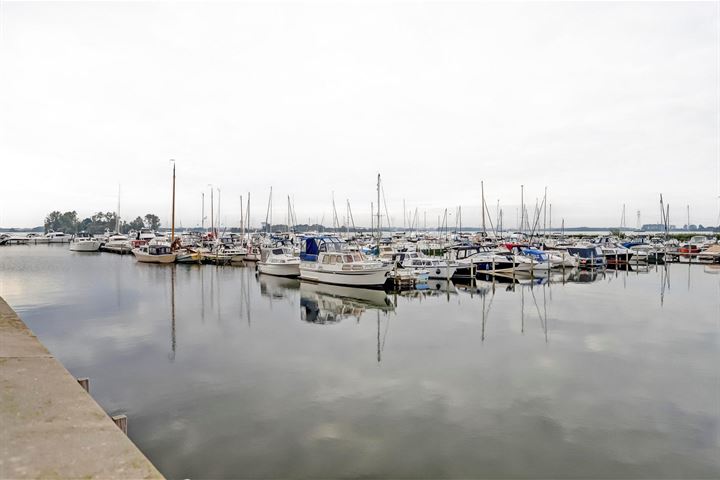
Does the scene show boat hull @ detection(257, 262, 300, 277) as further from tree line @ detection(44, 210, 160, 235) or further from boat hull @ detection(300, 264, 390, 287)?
tree line @ detection(44, 210, 160, 235)

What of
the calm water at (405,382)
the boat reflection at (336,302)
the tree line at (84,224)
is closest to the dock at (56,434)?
the calm water at (405,382)

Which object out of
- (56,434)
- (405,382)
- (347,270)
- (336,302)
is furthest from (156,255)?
(56,434)

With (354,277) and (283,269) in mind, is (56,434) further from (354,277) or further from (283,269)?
(283,269)

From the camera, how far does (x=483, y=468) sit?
787cm

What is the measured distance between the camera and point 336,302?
2631 centimetres

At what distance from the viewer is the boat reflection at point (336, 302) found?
73.2 ft

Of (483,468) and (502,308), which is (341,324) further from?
(483,468)

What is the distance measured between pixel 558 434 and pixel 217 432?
23.8 feet

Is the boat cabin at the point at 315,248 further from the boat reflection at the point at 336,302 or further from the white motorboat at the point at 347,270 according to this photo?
the boat reflection at the point at 336,302

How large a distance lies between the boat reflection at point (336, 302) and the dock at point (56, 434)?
1400 cm

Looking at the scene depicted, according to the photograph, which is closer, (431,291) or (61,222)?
(431,291)

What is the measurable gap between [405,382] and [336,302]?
46.9 feet

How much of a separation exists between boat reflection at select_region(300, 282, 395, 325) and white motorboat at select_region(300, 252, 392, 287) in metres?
0.58

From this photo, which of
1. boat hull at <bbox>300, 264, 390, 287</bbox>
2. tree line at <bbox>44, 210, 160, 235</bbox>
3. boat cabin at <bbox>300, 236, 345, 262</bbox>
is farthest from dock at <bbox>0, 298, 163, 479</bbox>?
tree line at <bbox>44, 210, 160, 235</bbox>
